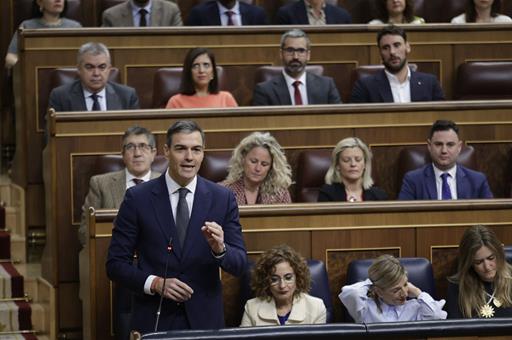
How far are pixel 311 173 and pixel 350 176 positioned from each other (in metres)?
0.23

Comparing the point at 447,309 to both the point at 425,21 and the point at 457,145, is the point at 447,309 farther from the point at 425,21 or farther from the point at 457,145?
the point at 425,21

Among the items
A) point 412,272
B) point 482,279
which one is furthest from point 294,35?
point 482,279

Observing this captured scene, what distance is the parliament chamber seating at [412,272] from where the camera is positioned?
380 cm

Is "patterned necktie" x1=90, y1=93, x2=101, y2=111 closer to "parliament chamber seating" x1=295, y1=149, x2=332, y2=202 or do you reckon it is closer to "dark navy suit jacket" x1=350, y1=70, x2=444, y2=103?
"parliament chamber seating" x1=295, y1=149, x2=332, y2=202

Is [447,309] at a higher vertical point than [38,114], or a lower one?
lower

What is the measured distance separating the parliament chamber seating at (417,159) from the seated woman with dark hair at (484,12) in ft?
4.53

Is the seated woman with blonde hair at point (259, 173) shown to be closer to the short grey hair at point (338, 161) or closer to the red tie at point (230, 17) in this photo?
the short grey hair at point (338, 161)

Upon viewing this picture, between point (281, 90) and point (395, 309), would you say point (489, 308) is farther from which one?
point (281, 90)

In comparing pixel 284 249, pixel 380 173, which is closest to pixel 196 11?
pixel 380 173

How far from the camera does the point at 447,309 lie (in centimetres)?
379

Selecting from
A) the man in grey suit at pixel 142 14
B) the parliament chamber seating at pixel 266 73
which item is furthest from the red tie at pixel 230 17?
the parliament chamber seating at pixel 266 73

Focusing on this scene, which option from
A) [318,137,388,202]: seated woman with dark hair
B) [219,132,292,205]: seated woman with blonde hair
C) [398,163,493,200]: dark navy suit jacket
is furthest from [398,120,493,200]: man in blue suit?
[219,132,292,205]: seated woman with blonde hair

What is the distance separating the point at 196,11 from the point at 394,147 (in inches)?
59.5

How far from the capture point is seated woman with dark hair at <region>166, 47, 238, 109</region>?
4945 millimetres
